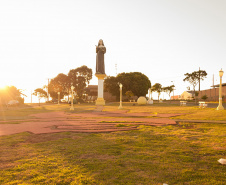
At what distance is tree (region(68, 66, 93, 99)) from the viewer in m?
46.8

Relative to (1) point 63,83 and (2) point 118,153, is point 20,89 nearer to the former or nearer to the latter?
(1) point 63,83

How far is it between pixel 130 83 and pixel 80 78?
1388 cm

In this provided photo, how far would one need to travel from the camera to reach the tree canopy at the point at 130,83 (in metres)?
48.0

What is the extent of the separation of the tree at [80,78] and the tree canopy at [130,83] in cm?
606

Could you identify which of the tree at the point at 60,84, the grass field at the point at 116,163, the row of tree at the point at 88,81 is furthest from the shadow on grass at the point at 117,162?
the tree at the point at 60,84

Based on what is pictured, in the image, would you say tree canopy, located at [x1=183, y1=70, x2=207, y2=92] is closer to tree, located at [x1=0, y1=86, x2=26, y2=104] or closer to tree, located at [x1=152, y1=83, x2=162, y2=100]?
tree, located at [x1=152, y1=83, x2=162, y2=100]

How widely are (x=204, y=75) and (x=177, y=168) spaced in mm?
44977

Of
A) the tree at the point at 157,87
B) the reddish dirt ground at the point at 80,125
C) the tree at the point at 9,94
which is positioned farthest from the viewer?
the tree at the point at 157,87

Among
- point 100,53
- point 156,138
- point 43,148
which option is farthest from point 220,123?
point 100,53

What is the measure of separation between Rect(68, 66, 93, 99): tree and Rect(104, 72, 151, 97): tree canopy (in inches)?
239

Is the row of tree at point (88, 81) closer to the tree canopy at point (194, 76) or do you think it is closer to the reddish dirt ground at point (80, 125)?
the tree canopy at point (194, 76)

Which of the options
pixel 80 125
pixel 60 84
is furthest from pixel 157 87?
pixel 80 125

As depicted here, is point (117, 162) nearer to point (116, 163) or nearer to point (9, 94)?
point (116, 163)

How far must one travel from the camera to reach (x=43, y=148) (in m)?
4.29
